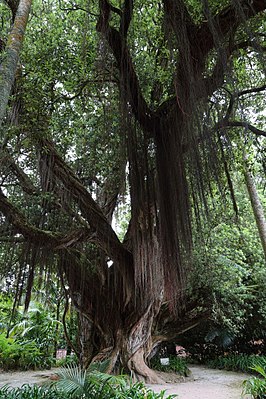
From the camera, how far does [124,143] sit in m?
2.51

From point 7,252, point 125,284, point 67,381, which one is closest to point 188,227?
point 67,381

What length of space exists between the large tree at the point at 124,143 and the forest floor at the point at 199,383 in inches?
24.3

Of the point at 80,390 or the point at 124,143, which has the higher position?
the point at 124,143

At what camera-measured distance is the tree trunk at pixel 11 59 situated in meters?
1.51

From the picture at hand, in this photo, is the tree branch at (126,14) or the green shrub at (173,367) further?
the green shrub at (173,367)

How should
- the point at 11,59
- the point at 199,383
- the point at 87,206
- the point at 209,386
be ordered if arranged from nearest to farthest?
1. the point at 11,59
2. the point at 87,206
3. the point at 209,386
4. the point at 199,383

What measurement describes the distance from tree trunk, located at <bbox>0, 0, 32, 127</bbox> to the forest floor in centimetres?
409

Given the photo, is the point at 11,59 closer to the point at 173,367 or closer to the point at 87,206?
the point at 87,206

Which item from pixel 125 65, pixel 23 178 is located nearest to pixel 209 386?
pixel 23 178

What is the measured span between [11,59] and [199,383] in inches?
216

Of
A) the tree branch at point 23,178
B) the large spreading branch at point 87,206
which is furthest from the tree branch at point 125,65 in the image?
the tree branch at point 23,178

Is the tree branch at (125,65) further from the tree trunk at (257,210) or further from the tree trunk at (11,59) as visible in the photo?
the tree trunk at (257,210)

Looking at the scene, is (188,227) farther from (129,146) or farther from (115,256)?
(115,256)

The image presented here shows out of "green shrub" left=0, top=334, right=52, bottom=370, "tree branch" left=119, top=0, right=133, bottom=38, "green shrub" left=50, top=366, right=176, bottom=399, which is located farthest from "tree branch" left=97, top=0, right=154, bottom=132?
A: "green shrub" left=0, top=334, right=52, bottom=370
